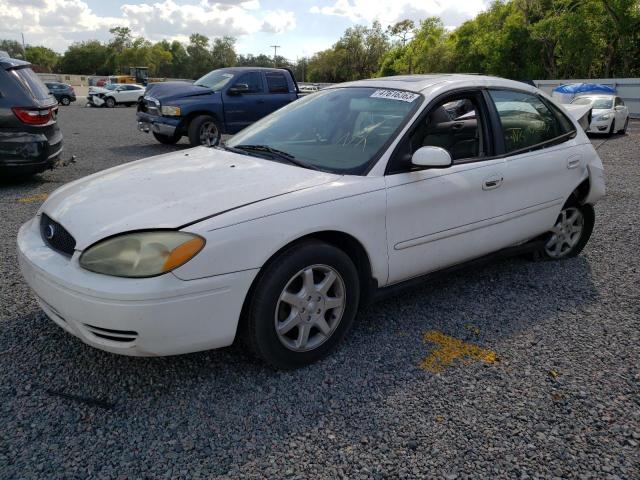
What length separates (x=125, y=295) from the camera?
7.22 ft

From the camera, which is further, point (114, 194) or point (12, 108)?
point (12, 108)

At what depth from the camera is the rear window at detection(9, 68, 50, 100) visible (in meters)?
6.52

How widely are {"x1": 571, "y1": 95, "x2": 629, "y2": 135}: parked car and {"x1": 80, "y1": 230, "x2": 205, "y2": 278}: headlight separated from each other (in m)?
15.7

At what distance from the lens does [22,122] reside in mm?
6406

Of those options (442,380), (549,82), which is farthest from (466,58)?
(442,380)

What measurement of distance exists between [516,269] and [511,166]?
1.06m

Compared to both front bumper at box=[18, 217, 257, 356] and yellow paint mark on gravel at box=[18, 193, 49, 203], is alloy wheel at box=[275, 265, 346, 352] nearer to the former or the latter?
front bumper at box=[18, 217, 257, 356]

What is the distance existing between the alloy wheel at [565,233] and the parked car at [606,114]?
1251 cm

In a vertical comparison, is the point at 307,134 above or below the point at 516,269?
above

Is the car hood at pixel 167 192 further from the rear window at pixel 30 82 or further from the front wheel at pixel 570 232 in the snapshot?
the rear window at pixel 30 82

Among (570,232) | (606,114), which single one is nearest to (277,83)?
(570,232)

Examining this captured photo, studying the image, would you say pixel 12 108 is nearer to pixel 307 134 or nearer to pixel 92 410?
pixel 307 134

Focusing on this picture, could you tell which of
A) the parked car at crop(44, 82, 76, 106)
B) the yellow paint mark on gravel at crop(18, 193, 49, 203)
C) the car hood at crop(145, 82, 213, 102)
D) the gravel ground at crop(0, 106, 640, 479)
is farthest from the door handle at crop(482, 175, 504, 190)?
the parked car at crop(44, 82, 76, 106)

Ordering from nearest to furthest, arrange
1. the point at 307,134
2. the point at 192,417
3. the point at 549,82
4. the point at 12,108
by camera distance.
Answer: the point at 192,417 → the point at 307,134 → the point at 12,108 → the point at 549,82
